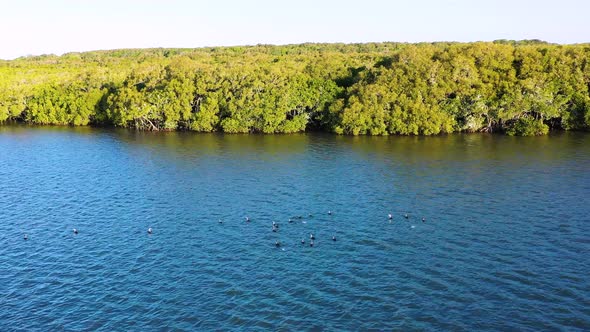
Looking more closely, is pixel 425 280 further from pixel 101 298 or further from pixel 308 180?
pixel 308 180

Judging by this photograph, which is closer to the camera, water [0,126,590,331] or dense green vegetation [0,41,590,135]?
water [0,126,590,331]

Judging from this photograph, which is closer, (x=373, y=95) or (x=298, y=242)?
(x=298, y=242)

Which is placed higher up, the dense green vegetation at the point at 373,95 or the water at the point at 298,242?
the dense green vegetation at the point at 373,95

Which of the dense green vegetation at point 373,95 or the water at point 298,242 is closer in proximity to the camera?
the water at point 298,242

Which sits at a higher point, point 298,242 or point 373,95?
point 373,95
